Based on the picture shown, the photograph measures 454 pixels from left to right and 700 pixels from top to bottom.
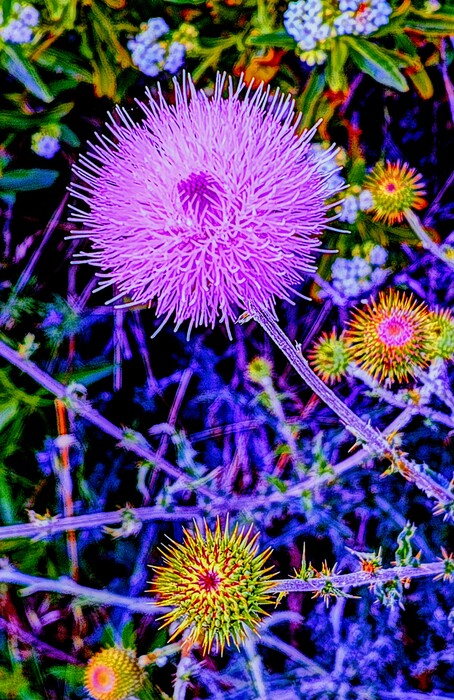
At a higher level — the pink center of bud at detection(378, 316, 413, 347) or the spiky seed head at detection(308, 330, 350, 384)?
the pink center of bud at detection(378, 316, 413, 347)

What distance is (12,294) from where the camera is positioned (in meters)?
0.93

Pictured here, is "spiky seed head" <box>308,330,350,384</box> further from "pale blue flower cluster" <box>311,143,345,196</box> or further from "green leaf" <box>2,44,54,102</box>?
"green leaf" <box>2,44,54,102</box>

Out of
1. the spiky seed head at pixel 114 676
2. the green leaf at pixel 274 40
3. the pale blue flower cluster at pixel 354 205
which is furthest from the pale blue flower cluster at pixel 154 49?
the spiky seed head at pixel 114 676

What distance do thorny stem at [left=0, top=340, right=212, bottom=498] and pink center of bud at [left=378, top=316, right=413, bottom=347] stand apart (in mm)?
351

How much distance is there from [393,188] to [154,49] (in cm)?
41

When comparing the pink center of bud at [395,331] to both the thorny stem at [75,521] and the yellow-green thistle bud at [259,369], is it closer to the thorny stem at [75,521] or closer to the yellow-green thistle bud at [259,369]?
the yellow-green thistle bud at [259,369]

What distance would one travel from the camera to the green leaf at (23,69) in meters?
0.89

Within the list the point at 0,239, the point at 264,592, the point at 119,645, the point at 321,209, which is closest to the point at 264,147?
the point at 321,209

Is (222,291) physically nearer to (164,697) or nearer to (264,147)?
(264,147)

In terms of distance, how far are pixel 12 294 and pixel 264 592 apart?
0.57 meters

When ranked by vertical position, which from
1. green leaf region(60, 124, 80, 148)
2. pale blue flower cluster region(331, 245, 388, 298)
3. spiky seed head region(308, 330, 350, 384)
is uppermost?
green leaf region(60, 124, 80, 148)

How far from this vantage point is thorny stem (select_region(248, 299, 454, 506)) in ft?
2.83

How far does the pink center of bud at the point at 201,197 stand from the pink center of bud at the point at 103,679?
664 millimetres

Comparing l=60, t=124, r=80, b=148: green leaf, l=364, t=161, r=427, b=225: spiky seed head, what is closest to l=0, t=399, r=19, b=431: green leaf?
l=60, t=124, r=80, b=148: green leaf
